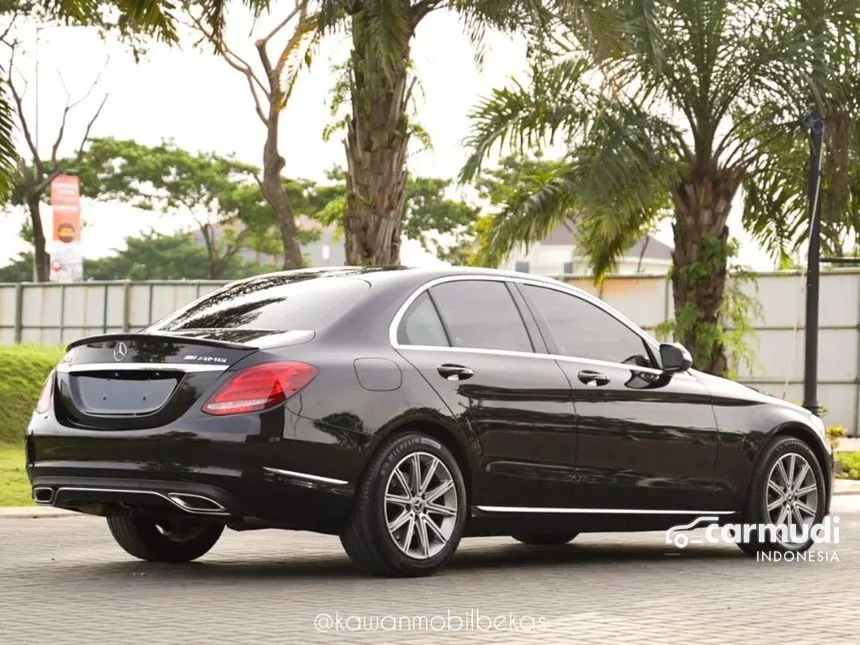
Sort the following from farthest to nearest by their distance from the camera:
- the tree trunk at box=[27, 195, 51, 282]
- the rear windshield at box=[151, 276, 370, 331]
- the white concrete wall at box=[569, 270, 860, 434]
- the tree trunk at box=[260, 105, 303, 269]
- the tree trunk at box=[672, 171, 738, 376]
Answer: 1. the tree trunk at box=[27, 195, 51, 282]
2. the tree trunk at box=[260, 105, 303, 269]
3. the white concrete wall at box=[569, 270, 860, 434]
4. the tree trunk at box=[672, 171, 738, 376]
5. the rear windshield at box=[151, 276, 370, 331]

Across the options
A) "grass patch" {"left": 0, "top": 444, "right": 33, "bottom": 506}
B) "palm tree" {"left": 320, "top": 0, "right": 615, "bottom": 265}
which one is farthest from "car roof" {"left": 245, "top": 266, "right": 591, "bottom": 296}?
"palm tree" {"left": 320, "top": 0, "right": 615, "bottom": 265}

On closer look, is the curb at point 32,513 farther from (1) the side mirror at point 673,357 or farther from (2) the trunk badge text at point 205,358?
(1) the side mirror at point 673,357

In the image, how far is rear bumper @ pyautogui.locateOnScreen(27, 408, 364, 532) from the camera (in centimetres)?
799

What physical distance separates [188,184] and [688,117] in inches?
1828

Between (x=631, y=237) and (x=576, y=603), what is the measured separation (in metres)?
18.7

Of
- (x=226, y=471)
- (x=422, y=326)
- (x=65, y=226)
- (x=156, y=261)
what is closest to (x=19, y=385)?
(x=422, y=326)

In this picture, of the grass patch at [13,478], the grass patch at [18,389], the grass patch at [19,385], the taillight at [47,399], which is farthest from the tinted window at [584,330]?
the grass patch at [19,385]

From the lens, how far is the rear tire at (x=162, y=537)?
9.36 meters

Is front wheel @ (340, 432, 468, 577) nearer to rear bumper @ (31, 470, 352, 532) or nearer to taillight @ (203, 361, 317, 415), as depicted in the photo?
rear bumper @ (31, 470, 352, 532)

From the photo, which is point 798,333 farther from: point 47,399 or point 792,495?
point 47,399

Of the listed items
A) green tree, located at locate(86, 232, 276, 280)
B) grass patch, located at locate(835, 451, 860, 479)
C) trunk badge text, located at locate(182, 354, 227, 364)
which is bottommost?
grass patch, located at locate(835, 451, 860, 479)

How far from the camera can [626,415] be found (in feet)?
31.1

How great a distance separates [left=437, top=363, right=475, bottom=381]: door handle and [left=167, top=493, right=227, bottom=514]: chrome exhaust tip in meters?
1.36

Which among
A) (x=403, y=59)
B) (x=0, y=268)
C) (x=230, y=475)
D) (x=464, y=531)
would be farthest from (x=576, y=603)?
(x=0, y=268)
